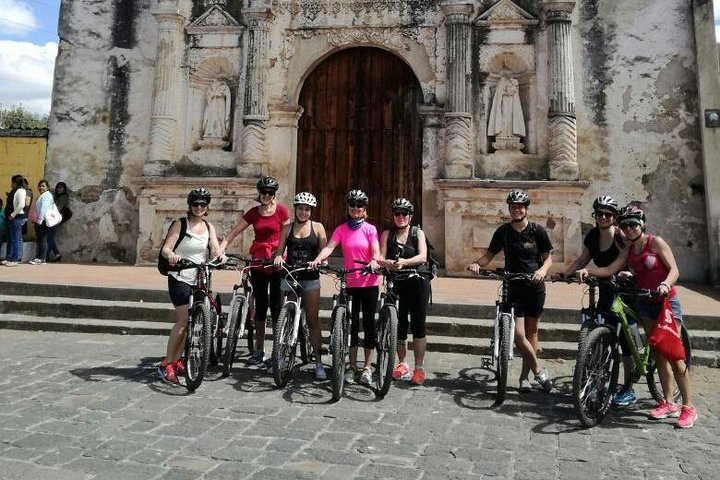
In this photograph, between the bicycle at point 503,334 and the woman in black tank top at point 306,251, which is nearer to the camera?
the bicycle at point 503,334

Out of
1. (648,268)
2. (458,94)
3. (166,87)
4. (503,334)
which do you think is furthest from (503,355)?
(166,87)

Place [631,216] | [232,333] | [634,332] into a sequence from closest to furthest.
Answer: [631,216] < [634,332] < [232,333]

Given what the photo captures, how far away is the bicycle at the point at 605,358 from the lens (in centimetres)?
400

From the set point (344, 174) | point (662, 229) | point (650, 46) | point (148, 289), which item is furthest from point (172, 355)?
point (650, 46)

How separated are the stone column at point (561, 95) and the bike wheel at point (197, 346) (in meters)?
7.07

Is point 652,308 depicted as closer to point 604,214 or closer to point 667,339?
point 667,339

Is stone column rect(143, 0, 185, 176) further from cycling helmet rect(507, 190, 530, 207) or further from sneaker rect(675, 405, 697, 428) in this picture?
sneaker rect(675, 405, 697, 428)

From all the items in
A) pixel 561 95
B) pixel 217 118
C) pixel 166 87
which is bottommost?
pixel 217 118

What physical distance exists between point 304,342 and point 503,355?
1935 mm

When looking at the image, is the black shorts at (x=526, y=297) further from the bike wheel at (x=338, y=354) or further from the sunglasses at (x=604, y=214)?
the bike wheel at (x=338, y=354)

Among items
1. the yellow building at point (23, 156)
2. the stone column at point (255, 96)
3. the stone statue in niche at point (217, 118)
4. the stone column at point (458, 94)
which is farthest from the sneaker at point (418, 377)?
the yellow building at point (23, 156)

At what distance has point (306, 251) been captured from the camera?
5.26 metres

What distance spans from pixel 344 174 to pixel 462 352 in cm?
538

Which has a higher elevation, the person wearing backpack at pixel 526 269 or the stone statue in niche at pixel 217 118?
the stone statue in niche at pixel 217 118
